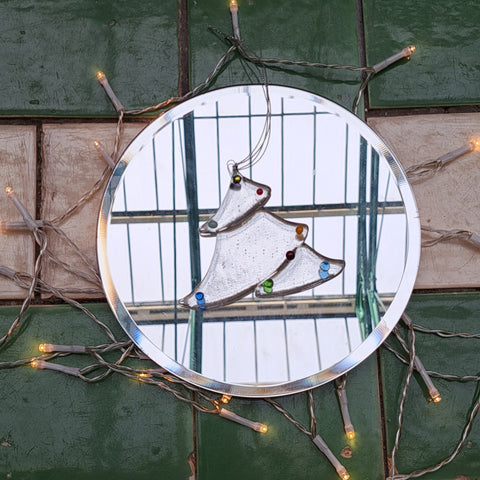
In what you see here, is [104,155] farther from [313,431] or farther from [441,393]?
[441,393]

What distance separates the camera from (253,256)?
3.17 ft

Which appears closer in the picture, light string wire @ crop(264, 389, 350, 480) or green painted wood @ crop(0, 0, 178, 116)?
light string wire @ crop(264, 389, 350, 480)

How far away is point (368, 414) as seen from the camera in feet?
3.23

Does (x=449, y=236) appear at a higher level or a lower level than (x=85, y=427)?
higher

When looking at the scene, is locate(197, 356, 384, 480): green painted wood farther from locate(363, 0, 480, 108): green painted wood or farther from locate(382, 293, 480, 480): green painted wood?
locate(363, 0, 480, 108): green painted wood

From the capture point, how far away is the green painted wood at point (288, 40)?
3.50ft

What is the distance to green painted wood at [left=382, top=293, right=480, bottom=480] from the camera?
970 millimetres

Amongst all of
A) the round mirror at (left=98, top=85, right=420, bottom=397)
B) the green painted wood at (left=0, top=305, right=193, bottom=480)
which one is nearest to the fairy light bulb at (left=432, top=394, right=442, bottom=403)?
the round mirror at (left=98, top=85, right=420, bottom=397)

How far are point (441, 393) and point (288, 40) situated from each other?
0.62 m

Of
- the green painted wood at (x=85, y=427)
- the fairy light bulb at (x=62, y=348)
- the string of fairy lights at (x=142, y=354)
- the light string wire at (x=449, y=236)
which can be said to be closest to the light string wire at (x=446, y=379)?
the string of fairy lights at (x=142, y=354)

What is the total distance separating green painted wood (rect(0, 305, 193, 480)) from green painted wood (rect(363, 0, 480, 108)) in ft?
2.01

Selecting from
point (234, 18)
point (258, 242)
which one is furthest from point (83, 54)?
point (258, 242)

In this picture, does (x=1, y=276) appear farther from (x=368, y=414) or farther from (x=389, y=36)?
(x=389, y=36)

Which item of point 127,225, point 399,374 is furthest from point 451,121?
point 127,225
